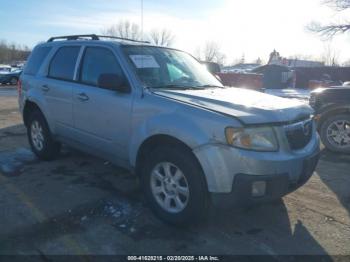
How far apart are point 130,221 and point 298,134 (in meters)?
1.95

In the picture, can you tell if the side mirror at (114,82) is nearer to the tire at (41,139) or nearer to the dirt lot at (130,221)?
the dirt lot at (130,221)

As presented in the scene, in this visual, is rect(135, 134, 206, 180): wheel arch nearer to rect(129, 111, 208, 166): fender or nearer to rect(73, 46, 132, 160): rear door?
rect(129, 111, 208, 166): fender

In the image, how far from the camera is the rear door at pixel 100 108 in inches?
161

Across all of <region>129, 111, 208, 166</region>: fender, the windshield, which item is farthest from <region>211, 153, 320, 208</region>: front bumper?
the windshield

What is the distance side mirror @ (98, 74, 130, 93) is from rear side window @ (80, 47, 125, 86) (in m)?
0.19

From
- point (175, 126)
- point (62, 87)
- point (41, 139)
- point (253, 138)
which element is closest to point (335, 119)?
point (253, 138)

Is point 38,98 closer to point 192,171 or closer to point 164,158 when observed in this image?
point 164,158

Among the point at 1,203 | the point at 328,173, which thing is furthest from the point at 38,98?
the point at 328,173

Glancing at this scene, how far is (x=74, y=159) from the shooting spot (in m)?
5.99

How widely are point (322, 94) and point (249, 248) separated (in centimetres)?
483

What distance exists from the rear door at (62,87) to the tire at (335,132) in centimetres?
475

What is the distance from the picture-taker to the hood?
328 centimetres

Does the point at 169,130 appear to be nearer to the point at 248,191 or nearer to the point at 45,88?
the point at 248,191

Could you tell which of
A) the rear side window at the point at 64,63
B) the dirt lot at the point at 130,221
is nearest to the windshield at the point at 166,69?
the rear side window at the point at 64,63
